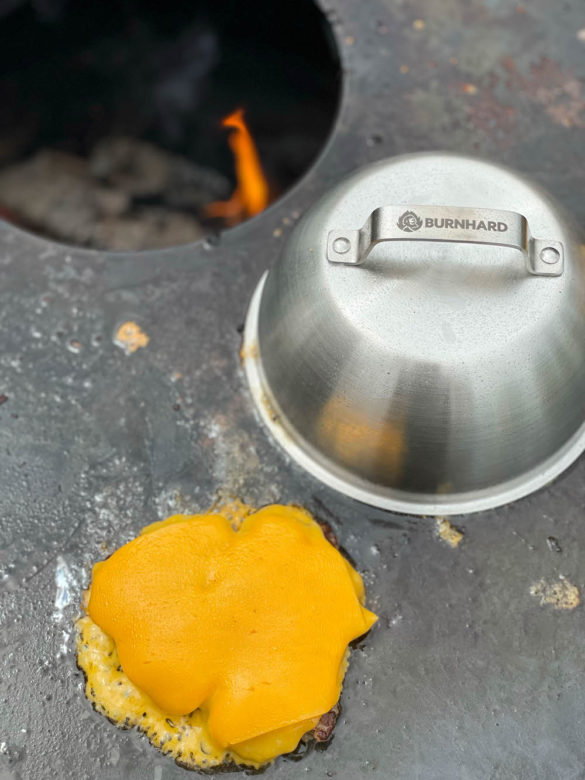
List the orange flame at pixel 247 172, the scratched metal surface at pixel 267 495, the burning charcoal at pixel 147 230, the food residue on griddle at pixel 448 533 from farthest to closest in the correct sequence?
the burning charcoal at pixel 147 230 < the orange flame at pixel 247 172 < the food residue on griddle at pixel 448 533 < the scratched metal surface at pixel 267 495

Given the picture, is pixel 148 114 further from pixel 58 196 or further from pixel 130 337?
pixel 130 337

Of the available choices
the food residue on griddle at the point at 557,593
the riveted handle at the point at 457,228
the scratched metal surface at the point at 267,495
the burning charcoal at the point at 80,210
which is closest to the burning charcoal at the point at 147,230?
the burning charcoal at the point at 80,210

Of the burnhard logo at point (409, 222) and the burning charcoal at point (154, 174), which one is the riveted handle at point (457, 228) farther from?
the burning charcoal at point (154, 174)

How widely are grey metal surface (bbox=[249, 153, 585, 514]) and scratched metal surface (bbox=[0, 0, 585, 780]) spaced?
0.12 metres

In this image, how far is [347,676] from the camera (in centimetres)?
123

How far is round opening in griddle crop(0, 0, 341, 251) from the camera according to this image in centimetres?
208

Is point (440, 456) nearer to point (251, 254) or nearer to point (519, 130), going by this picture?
point (251, 254)

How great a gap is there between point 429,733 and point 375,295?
72 cm

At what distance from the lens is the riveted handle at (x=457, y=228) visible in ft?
3.53

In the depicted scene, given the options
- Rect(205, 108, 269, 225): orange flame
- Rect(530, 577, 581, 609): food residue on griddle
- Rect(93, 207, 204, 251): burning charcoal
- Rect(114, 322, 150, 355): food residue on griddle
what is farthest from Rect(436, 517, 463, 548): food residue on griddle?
Rect(93, 207, 204, 251): burning charcoal

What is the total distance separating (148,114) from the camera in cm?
238

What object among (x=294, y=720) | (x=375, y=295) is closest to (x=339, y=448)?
(x=375, y=295)

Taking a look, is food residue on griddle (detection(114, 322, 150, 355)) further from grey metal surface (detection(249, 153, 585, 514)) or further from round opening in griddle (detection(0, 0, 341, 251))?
round opening in griddle (detection(0, 0, 341, 251))

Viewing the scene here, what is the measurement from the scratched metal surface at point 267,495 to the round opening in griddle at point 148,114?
480 millimetres
